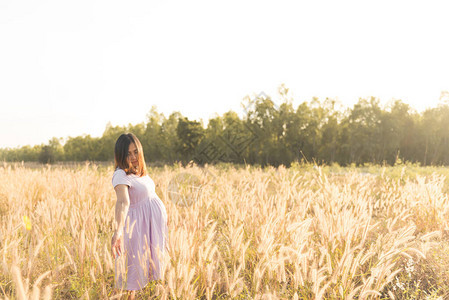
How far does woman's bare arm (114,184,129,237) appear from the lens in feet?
7.27

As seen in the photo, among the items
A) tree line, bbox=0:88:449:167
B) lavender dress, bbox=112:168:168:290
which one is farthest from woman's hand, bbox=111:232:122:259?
tree line, bbox=0:88:449:167

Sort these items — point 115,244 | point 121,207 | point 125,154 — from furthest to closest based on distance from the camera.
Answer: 1. point 125,154
2. point 121,207
3. point 115,244

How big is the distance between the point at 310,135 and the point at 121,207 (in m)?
34.0

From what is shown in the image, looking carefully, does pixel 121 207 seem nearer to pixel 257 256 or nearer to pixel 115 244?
pixel 115 244

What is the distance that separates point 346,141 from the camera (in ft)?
123

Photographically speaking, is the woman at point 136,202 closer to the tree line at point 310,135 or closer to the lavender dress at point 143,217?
the lavender dress at point 143,217

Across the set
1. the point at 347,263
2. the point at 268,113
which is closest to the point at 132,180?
the point at 347,263

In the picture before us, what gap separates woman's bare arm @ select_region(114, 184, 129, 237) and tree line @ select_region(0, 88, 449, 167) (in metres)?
26.3

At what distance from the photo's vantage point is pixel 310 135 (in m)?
34.3

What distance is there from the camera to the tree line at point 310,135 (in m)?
31.9

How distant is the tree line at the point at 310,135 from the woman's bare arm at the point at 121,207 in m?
26.3

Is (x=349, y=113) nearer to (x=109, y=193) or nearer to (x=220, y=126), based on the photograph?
(x=220, y=126)

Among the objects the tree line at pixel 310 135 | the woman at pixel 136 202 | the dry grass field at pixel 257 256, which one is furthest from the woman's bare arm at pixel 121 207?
the tree line at pixel 310 135

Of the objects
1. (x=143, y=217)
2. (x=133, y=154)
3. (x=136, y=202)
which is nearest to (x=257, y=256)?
(x=143, y=217)
